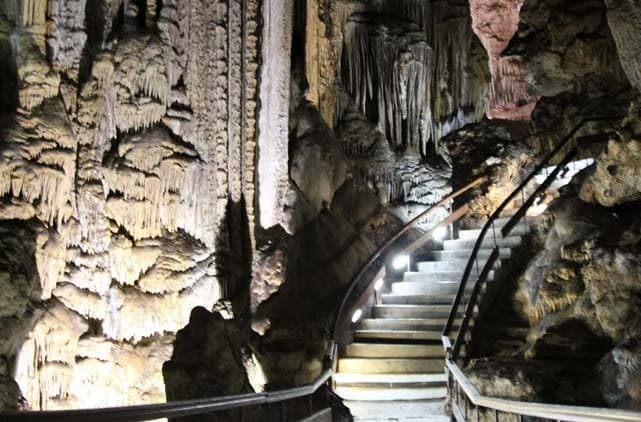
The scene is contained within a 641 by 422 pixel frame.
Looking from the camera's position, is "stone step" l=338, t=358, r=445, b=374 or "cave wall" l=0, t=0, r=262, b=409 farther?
"cave wall" l=0, t=0, r=262, b=409

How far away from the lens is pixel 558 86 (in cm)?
1638

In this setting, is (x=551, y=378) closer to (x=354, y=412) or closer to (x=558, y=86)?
(x=354, y=412)

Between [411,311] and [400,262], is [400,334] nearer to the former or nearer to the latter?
[411,311]

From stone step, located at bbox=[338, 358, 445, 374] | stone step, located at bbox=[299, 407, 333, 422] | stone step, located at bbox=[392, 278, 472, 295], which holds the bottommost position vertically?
stone step, located at bbox=[299, 407, 333, 422]

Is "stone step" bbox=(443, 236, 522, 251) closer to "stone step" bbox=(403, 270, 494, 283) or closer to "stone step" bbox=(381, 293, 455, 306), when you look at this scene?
"stone step" bbox=(403, 270, 494, 283)

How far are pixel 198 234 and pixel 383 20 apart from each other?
31.2ft

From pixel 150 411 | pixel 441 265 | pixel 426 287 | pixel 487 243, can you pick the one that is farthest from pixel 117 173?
pixel 150 411

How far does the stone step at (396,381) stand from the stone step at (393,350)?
16.0 inches

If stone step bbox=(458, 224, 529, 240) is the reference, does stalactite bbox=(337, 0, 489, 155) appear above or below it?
above

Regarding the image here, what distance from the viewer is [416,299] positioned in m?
10.3

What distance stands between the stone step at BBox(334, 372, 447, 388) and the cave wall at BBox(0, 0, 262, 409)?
2761mm

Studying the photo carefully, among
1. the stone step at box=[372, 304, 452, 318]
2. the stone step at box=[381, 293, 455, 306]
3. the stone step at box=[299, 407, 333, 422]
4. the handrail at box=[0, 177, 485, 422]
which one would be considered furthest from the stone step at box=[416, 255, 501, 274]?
the handrail at box=[0, 177, 485, 422]

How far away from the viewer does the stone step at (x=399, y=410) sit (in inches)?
304

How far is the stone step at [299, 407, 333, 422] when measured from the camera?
6.69 metres
